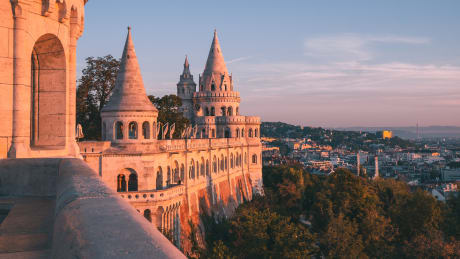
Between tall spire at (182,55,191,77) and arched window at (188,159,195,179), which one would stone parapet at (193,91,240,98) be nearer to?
tall spire at (182,55,191,77)

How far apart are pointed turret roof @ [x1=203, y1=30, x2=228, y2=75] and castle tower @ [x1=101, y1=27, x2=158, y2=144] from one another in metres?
28.6

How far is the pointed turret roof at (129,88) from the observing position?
96.0 feet

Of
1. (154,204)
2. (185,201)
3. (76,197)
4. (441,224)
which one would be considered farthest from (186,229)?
(76,197)

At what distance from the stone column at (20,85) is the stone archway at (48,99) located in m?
1.41

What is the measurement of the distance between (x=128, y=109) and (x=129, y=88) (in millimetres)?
1463

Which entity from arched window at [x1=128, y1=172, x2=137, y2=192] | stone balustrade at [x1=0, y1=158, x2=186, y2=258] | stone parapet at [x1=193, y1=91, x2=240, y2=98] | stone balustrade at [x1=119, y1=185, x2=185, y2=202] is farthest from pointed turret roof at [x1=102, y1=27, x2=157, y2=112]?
stone parapet at [x1=193, y1=91, x2=240, y2=98]

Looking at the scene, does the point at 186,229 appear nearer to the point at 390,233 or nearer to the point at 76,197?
the point at 390,233

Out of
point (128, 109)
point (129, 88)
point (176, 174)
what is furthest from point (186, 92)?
point (128, 109)

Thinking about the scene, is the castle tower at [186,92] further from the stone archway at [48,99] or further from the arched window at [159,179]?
the stone archway at [48,99]

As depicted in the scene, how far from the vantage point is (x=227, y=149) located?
4800 centimetres

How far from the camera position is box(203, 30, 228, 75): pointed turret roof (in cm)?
5853

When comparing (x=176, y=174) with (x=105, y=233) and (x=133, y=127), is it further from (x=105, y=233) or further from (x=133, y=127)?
(x=105, y=233)

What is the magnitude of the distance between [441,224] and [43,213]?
127 ft

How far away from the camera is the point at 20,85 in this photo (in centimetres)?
935
